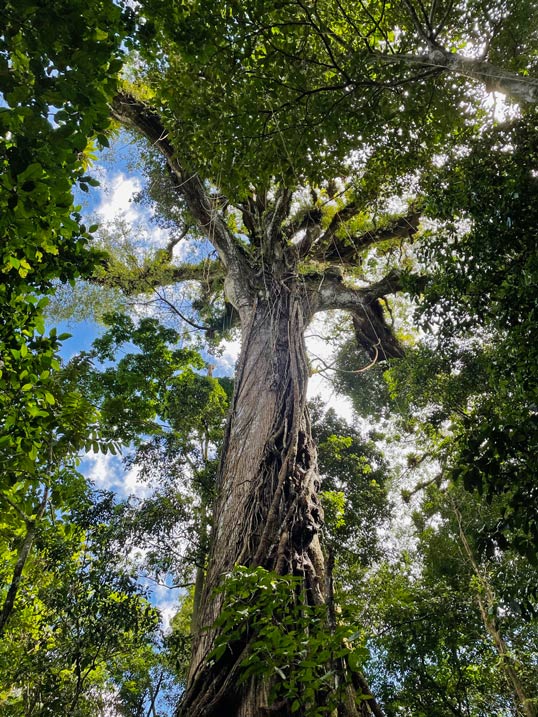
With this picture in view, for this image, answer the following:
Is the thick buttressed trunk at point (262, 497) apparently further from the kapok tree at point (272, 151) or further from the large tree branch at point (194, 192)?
the large tree branch at point (194, 192)

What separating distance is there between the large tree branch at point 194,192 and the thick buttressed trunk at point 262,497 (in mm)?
1923

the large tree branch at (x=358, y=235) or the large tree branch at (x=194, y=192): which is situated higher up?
the large tree branch at (x=358, y=235)

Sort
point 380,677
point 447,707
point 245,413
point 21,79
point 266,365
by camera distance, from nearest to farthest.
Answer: point 21,79 < point 245,413 < point 266,365 < point 447,707 < point 380,677

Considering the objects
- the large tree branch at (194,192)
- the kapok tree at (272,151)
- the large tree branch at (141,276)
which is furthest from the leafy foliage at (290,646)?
the large tree branch at (141,276)

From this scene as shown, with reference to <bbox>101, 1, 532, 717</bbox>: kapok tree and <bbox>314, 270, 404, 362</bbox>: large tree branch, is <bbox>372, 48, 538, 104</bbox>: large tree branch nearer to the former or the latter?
<bbox>101, 1, 532, 717</bbox>: kapok tree

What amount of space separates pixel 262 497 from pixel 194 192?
553cm

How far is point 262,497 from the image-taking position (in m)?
3.12

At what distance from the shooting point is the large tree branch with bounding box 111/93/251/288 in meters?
6.53

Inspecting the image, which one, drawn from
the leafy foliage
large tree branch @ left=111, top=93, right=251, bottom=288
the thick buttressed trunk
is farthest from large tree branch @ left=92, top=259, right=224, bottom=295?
the leafy foliage

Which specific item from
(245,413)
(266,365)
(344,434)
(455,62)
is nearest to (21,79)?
(455,62)

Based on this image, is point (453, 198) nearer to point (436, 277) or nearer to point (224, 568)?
point (436, 277)

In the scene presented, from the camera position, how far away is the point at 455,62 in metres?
2.82

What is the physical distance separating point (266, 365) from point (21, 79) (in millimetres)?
3326

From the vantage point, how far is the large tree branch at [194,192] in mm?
6531
